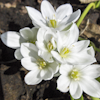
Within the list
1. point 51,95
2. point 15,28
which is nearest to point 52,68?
point 51,95

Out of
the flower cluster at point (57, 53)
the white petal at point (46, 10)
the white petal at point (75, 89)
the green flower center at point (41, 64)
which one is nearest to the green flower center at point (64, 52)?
the flower cluster at point (57, 53)

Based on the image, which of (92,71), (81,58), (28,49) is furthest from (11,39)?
(92,71)

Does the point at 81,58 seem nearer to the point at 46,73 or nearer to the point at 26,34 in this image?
the point at 46,73

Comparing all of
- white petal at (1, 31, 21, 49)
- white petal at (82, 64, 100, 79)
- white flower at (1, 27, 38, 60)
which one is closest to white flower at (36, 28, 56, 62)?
white flower at (1, 27, 38, 60)

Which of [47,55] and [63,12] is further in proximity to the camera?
[63,12]

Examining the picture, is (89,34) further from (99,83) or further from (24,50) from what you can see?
(24,50)

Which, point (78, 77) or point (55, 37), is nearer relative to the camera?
point (55, 37)
